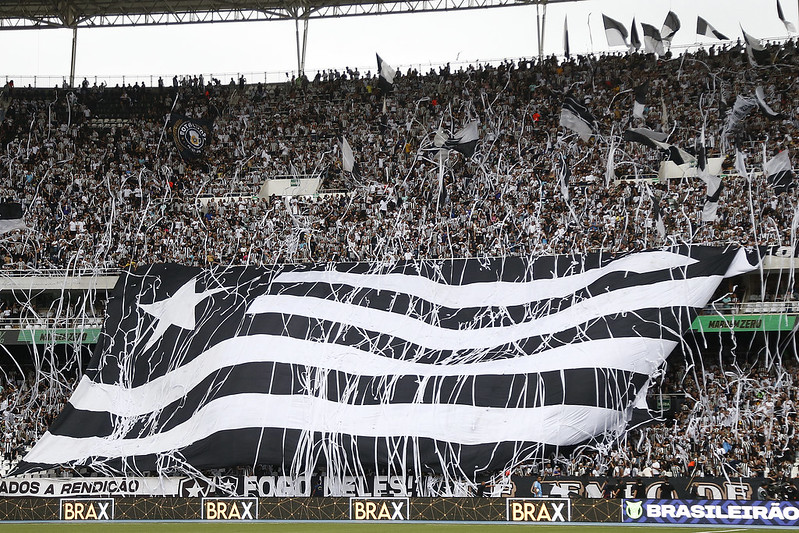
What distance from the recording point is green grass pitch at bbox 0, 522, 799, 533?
19125 millimetres

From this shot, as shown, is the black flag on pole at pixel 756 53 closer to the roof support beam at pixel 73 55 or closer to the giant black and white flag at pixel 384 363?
the giant black and white flag at pixel 384 363

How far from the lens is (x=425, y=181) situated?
3158cm

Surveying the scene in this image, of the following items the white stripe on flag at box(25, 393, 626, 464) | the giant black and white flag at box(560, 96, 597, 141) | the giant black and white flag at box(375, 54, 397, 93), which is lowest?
the white stripe on flag at box(25, 393, 626, 464)

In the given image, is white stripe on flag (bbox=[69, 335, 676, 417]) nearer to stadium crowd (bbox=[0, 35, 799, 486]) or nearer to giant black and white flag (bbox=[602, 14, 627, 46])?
stadium crowd (bbox=[0, 35, 799, 486])

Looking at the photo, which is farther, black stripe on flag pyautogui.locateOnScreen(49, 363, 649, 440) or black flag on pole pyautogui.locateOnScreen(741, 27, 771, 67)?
black flag on pole pyautogui.locateOnScreen(741, 27, 771, 67)

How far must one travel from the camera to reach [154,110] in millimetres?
39375

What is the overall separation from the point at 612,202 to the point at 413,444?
33.5ft

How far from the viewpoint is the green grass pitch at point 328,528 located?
19.1 m

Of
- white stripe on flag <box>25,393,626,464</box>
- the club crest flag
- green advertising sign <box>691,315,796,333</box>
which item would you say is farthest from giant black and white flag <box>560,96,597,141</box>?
the club crest flag

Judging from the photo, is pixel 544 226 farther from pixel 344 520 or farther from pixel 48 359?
pixel 48 359

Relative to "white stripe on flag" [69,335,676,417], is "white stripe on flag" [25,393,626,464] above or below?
below

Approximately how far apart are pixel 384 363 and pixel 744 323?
9807mm

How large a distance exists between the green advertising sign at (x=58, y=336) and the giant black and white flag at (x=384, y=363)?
5.42 feet

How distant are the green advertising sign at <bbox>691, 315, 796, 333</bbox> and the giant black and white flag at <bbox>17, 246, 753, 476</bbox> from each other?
1.81 meters
